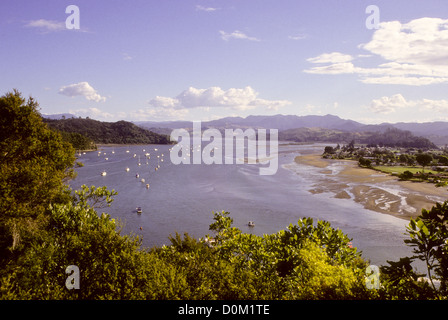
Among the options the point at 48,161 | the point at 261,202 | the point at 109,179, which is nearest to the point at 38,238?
the point at 48,161

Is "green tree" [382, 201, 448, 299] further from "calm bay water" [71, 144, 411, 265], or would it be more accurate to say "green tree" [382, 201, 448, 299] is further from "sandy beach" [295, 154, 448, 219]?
"sandy beach" [295, 154, 448, 219]

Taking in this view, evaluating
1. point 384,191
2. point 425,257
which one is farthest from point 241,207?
point 425,257

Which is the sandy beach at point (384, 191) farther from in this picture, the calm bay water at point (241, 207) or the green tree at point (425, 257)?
the green tree at point (425, 257)

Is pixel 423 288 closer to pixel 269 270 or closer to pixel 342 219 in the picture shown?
pixel 269 270

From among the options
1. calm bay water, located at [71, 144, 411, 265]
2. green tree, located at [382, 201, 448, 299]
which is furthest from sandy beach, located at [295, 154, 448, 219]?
green tree, located at [382, 201, 448, 299]

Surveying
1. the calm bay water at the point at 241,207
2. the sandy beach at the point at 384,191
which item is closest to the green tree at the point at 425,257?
the calm bay water at the point at 241,207

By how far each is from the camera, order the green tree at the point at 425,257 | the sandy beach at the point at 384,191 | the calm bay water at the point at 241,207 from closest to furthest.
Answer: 1. the green tree at the point at 425,257
2. the calm bay water at the point at 241,207
3. the sandy beach at the point at 384,191

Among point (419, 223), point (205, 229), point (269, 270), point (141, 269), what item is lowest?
point (205, 229)
